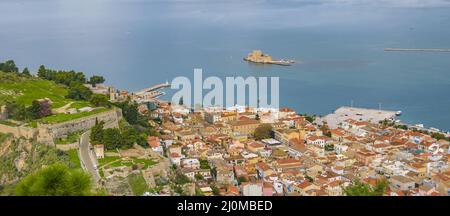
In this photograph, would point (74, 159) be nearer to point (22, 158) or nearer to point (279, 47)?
point (22, 158)

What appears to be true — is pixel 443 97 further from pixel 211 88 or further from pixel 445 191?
pixel 445 191

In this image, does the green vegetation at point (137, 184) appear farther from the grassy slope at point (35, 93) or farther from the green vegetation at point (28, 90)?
the green vegetation at point (28, 90)

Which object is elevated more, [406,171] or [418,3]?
[418,3]

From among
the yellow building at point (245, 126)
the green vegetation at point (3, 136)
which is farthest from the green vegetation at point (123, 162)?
the yellow building at point (245, 126)

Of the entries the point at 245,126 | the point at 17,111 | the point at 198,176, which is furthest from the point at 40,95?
the point at 245,126

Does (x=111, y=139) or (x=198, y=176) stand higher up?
(x=111, y=139)
